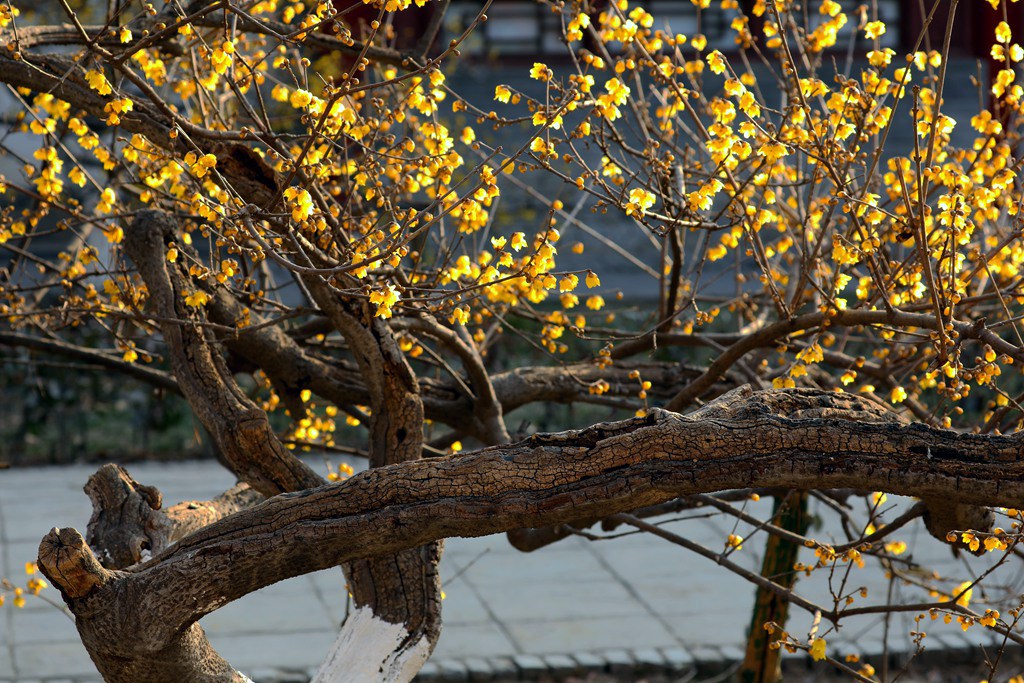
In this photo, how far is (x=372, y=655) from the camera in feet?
9.57

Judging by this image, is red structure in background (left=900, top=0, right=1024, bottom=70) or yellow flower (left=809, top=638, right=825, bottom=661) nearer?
yellow flower (left=809, top=638, right=825, bottom=661)

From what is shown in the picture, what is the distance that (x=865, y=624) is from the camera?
620cm

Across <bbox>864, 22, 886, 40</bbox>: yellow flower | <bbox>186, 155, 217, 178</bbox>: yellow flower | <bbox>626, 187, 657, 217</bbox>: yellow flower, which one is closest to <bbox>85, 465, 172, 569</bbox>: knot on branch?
<bbox>186, 155, 217, 178</bbox>: yellow flower

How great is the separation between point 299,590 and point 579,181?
180 inches

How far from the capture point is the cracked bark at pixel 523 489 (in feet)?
6.90

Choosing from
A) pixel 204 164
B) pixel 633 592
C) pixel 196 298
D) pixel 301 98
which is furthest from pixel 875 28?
pixel 633 592

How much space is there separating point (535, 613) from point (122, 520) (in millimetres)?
3889

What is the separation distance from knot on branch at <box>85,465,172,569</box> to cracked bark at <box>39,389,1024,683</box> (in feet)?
1.50

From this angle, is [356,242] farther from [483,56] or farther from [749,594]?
[483,56]

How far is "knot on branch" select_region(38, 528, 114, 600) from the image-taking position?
2246mm

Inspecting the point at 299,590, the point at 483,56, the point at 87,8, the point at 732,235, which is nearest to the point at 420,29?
the point at 483,56

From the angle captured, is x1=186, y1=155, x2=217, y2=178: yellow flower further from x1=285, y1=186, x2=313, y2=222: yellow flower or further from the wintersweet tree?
x1=285, y1=186, x2=313, y2=222: yellow flower

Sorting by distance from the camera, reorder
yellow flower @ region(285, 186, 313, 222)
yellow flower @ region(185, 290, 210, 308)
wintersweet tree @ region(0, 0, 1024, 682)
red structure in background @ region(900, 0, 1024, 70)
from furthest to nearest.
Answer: red structure in background @ region(900, 0, 1024, 70), yellow flower @ region(185, 290, 210, 308), yellow flower @ region(285, 186, 313, 222), wintersweet tree @ region(0, 0, 1024, 682)

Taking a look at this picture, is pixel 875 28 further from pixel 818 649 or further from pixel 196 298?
pixel 196 298
